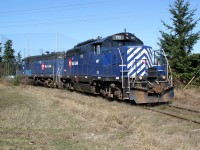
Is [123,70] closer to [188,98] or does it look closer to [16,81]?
[188,98]

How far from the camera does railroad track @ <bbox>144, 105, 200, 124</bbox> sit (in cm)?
1155

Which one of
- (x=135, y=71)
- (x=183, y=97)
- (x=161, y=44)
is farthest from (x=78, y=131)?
(x=161, y=44)

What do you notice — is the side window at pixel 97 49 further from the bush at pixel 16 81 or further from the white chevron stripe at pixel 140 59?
the bush at pixel 16 81

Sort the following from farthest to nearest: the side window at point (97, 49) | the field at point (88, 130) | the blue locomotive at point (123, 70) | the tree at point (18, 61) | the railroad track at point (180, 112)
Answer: the tree at point (18, 61), the side window at point (97, 49), the blue locomotive at point (123, 70), the railroad track at point (180, 112), the field at point (88, 130)

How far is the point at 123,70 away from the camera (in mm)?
15594

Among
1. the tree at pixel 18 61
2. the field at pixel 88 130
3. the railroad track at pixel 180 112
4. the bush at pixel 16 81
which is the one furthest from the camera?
the tree at pixel 18 61

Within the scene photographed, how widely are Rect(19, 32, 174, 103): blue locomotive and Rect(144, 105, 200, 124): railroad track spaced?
0.65m

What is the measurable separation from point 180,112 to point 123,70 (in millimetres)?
3612

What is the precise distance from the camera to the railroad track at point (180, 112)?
11.6 metres

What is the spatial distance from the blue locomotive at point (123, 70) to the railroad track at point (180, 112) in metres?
0.65

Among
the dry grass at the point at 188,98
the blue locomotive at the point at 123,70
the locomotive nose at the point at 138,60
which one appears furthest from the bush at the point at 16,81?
the locomotive nose at the point at 138,60

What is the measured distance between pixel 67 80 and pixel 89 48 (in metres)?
6.10

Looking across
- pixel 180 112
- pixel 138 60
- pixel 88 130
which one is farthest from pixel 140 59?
pixel 88 130

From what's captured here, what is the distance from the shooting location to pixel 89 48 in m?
19.4
